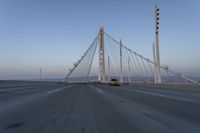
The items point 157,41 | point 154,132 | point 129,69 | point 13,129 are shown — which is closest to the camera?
point 154,132

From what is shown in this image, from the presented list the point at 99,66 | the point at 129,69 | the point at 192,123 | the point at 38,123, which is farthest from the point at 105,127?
the point at 99,66

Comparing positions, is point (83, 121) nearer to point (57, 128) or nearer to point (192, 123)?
point (57, 128)

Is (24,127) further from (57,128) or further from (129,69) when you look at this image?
(129,69)

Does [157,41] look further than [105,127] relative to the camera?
Yes

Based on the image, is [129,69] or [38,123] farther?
[129,69]

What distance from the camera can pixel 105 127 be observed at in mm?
7086

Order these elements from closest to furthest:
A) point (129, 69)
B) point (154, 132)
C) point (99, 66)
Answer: point (154, 132)
point (129, 69)
point (99, 66)

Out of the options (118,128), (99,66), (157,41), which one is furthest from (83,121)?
(99,66)

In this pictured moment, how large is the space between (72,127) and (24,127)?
133cm

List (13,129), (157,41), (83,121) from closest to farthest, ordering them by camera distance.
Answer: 1. (13,129)
2. (83,121)
3. (157,41)

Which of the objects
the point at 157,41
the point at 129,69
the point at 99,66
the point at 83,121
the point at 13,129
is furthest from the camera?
the point at 99,66

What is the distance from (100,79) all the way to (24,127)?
68.1 metres

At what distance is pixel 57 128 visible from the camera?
275 inches

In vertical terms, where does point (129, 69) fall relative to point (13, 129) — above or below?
above
